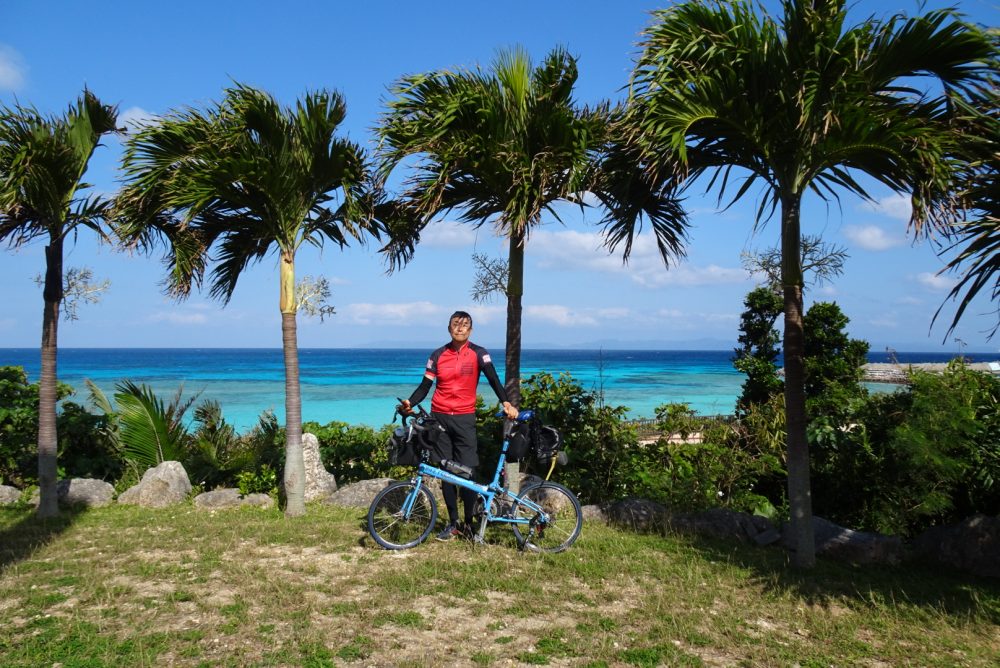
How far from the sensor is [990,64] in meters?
5.01

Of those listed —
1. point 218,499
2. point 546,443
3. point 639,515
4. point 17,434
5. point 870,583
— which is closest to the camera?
point 870,583

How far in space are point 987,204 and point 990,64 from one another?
1.04m

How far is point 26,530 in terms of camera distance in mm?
6992

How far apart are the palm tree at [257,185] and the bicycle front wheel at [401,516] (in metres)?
1.72

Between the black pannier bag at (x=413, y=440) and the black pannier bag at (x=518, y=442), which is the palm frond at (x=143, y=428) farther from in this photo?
the black pannier bag at (x=518, y=442)

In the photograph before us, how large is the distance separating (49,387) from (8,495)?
1.79 metres

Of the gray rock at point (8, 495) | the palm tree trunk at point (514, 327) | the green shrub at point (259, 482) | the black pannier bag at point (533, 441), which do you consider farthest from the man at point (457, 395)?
the gray rock at point (8, 495)

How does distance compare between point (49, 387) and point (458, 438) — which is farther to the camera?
point (49, 387)

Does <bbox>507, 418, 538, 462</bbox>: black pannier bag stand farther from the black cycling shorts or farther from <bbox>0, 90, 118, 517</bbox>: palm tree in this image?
<bbox>0, 90, 118, 517</bbox>: palm tree

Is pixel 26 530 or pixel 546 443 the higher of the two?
pixel 546 443

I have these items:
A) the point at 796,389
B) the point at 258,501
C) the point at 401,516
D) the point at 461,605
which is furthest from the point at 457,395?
the point at 258,501

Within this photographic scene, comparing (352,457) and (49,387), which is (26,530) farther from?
(352,457)

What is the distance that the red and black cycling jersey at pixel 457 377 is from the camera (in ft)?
21.2

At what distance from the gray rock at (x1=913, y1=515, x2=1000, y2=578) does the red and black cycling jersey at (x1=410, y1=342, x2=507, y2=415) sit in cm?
413
